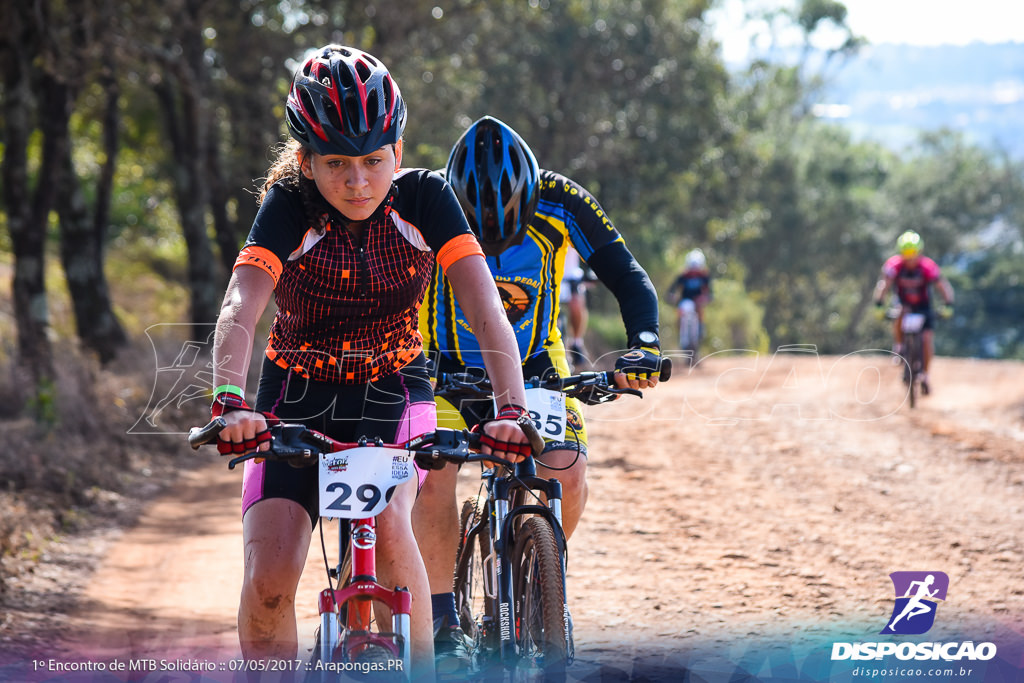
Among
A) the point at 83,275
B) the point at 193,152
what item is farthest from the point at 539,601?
the point at 193,152

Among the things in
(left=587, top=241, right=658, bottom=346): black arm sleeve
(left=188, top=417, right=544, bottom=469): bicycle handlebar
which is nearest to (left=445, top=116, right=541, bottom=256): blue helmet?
(left=587, top=241, right=658, bottom=346): black arm sleeve

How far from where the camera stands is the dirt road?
5.08 m

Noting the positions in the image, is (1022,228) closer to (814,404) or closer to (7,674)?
(814,404)

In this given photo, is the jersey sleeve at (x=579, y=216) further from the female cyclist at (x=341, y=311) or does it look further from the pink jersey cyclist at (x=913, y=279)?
the pink jersey cyclist at (x=913, y=279)

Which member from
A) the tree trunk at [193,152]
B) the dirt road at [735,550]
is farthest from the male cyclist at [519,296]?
the tree trunk at [193,152]

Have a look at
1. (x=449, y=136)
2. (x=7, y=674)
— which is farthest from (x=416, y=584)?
(x=449, y=136)

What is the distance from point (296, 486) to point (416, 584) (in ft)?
1.47

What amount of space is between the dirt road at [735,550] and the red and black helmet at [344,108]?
254cm

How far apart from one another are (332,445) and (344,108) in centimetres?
95

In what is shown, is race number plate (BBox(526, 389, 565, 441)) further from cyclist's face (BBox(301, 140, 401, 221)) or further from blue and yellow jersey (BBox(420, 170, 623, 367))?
cyclist's face (BBox(301, 140, 401, 221))

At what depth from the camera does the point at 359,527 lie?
2943 mm

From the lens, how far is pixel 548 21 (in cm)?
2612

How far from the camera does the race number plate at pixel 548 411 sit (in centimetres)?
399

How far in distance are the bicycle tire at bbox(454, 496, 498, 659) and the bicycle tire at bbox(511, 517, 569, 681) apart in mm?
479
